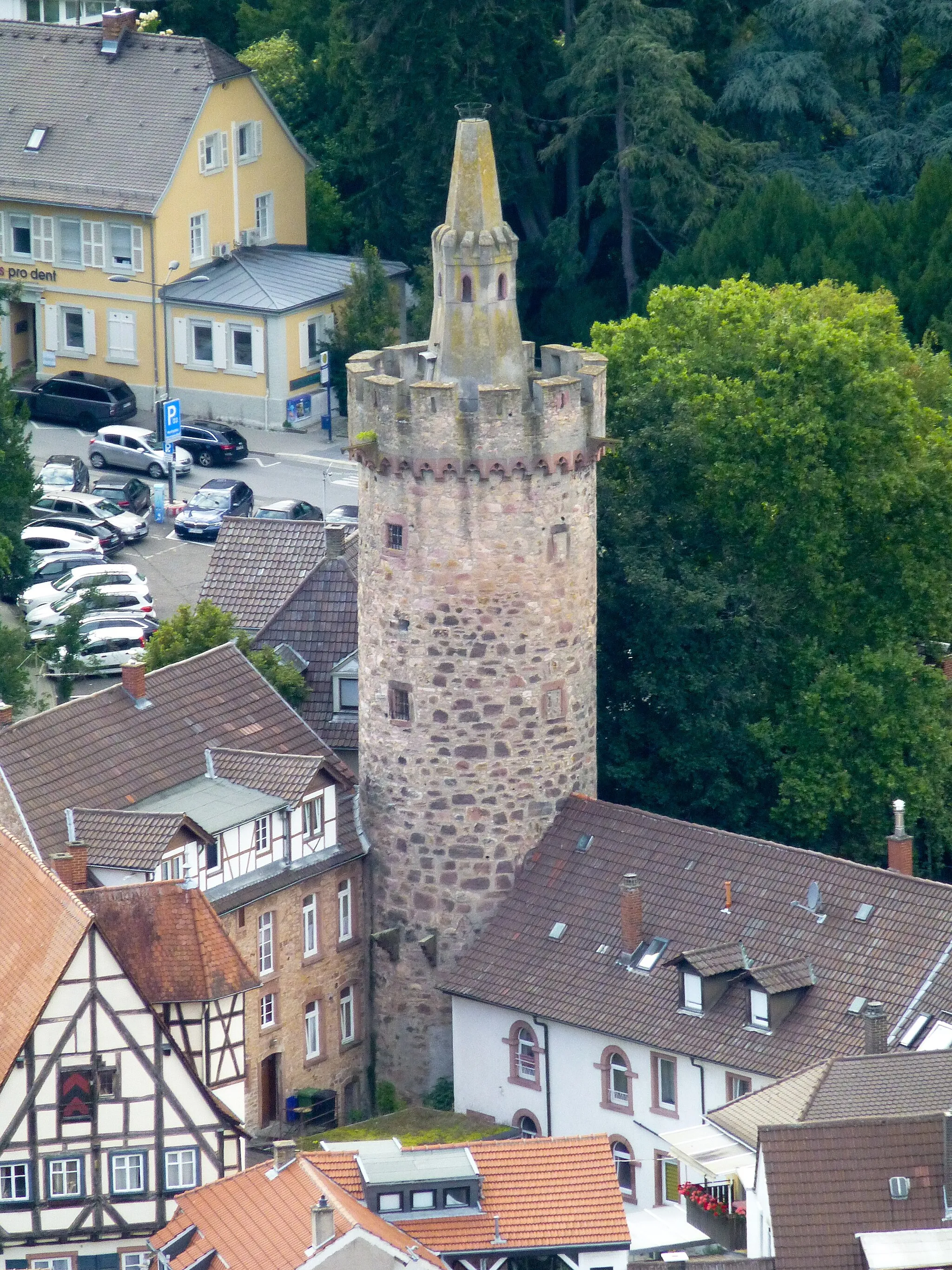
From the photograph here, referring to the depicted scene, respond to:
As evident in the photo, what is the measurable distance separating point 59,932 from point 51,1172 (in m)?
5.13

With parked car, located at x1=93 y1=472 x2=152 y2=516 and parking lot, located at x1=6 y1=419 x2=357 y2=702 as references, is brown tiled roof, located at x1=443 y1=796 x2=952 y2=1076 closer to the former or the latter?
parking lot, located at x1=6 y1=419 x2=357 y2=702

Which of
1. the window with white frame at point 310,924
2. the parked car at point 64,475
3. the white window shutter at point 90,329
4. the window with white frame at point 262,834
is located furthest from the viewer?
the white window shutter at point 90,329

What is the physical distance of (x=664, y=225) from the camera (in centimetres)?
12900

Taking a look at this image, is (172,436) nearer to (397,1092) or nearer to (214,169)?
(214,169)

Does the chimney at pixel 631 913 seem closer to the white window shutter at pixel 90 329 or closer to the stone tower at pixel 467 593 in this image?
the stone tower at pixel 467 593

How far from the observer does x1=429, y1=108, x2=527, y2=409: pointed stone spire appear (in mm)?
84812

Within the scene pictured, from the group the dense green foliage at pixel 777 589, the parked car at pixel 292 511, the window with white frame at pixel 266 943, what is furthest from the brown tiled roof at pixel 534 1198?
the parked car at pixel 292 511

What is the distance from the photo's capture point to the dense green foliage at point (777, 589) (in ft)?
308

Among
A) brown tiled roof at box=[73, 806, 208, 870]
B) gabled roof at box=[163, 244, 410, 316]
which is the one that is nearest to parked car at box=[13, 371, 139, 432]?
gabled roof at box=[163, 244, 410, 316]

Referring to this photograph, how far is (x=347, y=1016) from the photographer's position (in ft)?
293

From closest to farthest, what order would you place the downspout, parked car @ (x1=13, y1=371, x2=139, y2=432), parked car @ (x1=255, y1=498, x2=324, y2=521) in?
the downspout → parked car @ (x1=255, y1=498, x2=324, y2=521) → parked car @ (x1=13, y1=371, x2=139, y2=432)

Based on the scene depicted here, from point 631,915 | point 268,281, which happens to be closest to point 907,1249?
point 631,915

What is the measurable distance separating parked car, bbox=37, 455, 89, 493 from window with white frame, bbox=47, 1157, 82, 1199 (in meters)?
45.8

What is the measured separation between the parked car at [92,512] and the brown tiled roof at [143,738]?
29569mm
